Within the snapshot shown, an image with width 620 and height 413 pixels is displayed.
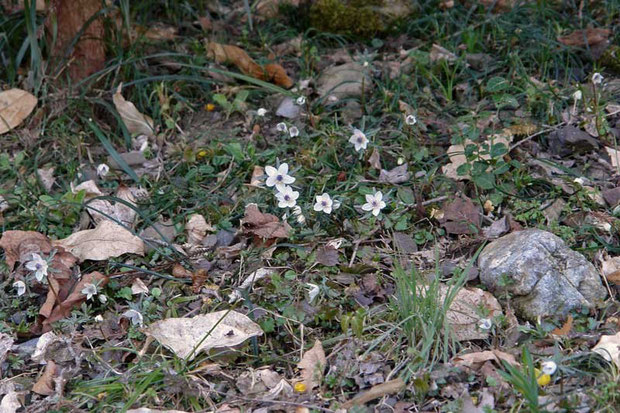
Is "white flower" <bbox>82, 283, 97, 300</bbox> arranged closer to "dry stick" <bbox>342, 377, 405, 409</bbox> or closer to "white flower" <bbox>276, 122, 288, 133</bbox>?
"dry stick" <bbox>342, 377, 405, 409</bbox>

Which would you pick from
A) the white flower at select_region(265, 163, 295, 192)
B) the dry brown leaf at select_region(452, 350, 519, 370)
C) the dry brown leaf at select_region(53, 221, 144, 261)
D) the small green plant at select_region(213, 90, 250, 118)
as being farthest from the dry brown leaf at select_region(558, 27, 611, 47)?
the dry brown leaf at select_region(53, 221, 144, 261)

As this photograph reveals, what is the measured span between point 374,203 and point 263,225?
0.46m

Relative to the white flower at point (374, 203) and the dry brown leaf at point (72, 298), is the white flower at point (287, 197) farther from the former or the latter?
the dry brown leaf at point (72, 298)

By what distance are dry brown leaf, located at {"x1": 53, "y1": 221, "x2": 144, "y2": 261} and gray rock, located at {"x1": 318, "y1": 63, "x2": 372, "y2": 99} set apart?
52.1 inches

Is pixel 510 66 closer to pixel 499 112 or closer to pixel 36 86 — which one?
pixel 499 112

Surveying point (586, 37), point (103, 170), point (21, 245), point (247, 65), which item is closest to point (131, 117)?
point (103, 170)

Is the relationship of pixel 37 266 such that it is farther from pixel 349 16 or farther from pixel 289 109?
pixel 349 16

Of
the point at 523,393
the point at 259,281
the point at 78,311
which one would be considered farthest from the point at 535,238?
the point at 78,311

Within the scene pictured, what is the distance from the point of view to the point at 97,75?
157 inches

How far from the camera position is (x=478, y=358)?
2492 millimetres

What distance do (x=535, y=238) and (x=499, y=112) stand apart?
113 cm

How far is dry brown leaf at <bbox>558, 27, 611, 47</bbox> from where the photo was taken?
4.00 m

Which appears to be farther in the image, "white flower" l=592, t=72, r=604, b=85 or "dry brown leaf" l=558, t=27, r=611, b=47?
"dry brown leaf" l=558, t=27, r=611, b=47

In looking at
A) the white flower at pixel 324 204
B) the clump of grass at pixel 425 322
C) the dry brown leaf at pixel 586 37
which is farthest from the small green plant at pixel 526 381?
the dry brown leaf at pixel 586 37
